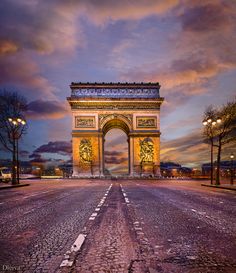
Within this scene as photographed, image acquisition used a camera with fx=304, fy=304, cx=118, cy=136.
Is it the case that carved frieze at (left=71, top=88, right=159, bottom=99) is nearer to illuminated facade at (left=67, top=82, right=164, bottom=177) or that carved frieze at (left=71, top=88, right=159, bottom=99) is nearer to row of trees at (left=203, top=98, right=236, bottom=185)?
illuminated facade at (left=67, top=82, right=164, bottom=177)

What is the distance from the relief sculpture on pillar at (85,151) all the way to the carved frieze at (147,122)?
1006cm

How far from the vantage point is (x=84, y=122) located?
56.9 m

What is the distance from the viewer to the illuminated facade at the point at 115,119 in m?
55.8

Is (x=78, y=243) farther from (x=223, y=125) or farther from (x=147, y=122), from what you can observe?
(x=147, y=122)

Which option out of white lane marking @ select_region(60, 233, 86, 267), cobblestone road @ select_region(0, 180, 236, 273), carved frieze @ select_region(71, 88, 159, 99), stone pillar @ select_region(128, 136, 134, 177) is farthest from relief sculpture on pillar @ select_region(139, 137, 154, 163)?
white lane marking @ select_region(60, 233, 86, 267)

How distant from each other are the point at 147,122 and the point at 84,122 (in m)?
11.8

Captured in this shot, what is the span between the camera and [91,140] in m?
56.1

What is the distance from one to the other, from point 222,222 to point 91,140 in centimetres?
4953

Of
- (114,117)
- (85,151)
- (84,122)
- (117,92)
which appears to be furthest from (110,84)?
(85,151)

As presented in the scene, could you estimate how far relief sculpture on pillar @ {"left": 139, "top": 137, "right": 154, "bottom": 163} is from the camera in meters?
56.1

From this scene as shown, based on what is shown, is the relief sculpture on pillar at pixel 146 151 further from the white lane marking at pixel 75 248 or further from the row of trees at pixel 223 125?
the white lane marking at pixel 75 248

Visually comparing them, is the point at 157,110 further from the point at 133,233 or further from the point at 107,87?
the point at 133,233

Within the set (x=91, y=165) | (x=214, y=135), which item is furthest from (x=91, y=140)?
(x=214, y=135)

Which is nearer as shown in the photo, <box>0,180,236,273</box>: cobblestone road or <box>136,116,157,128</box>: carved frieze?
<box>0,180,236,273</box>: cobblestone road
